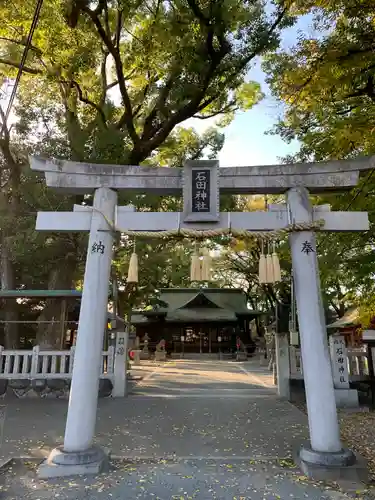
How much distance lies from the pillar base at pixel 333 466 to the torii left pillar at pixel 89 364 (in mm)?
2474

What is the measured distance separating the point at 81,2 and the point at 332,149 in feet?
25.4

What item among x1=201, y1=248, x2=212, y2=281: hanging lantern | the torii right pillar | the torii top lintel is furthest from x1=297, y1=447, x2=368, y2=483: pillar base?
the torii top lintel

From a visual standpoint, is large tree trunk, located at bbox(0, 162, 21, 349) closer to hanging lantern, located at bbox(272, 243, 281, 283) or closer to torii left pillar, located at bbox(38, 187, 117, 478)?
torii left pillar, located at bbox(38, 187, 117, 478)

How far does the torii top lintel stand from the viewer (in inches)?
214

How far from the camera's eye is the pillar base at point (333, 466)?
434cm

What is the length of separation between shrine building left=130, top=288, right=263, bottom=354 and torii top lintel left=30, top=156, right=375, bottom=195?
23555 mm

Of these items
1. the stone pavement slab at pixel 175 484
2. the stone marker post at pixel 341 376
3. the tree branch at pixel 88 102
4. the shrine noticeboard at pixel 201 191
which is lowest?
the stone pavement slab at pixel 175 484

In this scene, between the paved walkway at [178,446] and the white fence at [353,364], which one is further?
the white fence at [353,364]

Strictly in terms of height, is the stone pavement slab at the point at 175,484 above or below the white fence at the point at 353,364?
below

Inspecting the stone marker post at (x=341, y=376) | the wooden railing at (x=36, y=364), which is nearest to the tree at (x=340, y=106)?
the stone marker post at (x=341, y=376)

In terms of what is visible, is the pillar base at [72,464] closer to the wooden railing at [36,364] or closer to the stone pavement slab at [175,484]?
the stone pavement slab at [175,484]

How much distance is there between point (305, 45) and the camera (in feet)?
23.6

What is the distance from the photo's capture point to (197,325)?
29.8 metres

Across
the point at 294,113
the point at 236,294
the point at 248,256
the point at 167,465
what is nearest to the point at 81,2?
the point at 294,113
